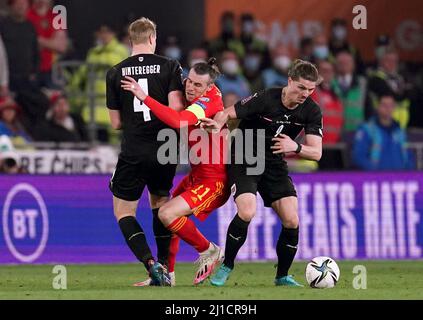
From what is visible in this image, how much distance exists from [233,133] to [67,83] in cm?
754

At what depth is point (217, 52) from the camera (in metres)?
20.1

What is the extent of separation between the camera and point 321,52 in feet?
66.4

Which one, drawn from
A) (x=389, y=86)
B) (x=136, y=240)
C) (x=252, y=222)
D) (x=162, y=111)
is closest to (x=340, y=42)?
(x=389, y=86)

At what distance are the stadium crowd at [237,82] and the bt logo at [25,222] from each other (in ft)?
5.03

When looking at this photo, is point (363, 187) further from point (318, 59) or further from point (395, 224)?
point (318, 59)

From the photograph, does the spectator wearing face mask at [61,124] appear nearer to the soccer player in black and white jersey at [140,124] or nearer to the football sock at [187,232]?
the soccer player in black and white jersey at [140,124]

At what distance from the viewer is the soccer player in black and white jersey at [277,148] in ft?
38.1

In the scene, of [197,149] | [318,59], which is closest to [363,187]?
[318,59]

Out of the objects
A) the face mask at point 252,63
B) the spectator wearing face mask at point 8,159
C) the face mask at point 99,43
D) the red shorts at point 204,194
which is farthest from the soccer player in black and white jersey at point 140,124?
the face mask at point 252,63

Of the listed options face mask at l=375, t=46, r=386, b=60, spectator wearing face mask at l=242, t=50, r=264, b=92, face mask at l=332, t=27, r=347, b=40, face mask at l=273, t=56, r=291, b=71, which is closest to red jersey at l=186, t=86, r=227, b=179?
spectator wearing face mask at l=242, t=50, r=264, b=92

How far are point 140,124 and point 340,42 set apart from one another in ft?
30.3

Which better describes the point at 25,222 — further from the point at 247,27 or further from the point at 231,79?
the point at 247,27

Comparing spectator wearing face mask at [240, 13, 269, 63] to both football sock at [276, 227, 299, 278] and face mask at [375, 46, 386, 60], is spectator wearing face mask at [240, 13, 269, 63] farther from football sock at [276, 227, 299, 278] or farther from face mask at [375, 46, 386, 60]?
football sock at [276, 227, 299, 278]

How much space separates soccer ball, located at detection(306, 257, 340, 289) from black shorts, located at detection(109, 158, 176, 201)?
59.7 inches
